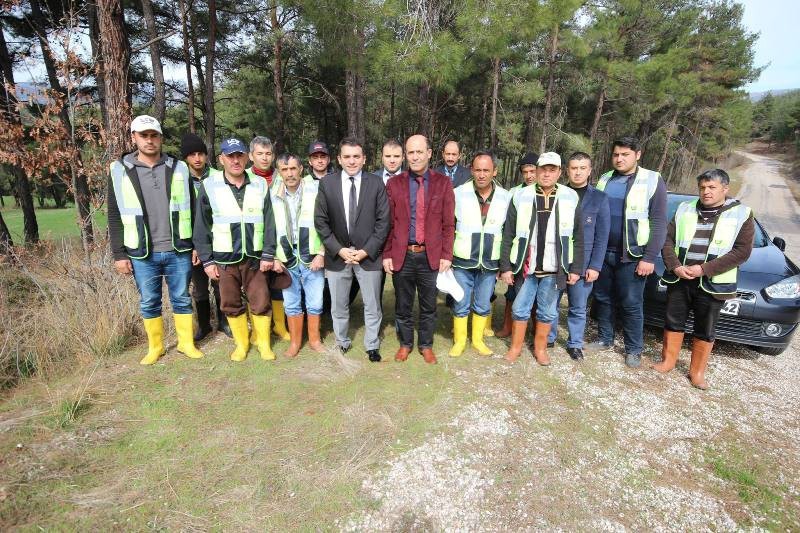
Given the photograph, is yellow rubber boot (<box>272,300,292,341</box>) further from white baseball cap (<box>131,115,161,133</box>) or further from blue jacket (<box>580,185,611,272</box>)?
blue jacket (<box>580,185,611,272</box>)

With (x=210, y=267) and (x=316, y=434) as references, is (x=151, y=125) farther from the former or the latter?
(x=316, y=434)

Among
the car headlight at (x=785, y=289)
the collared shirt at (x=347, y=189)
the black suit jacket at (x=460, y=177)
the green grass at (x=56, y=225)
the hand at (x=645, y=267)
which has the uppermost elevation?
the black suit jacket at (x=460, y=177)

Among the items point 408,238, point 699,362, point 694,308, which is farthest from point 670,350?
point 408,238

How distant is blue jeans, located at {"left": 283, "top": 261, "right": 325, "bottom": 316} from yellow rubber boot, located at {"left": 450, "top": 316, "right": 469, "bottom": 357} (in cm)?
143

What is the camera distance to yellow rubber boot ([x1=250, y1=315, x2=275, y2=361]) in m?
3.80

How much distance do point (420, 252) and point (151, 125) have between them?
2.53 m

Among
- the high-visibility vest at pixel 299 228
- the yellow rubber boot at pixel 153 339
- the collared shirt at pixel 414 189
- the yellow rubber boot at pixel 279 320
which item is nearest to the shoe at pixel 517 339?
the collared shirt at pixel 414 189

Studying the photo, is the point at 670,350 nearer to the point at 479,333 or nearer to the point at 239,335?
the point at 479,333

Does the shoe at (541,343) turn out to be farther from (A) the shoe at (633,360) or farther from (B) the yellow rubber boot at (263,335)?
(B) the yellow rubber boot at (263,335)

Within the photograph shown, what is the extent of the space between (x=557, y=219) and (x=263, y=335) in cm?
306

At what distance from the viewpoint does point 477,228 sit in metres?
3.66

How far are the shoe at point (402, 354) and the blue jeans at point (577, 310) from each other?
1544mm

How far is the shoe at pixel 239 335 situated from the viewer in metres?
3.75

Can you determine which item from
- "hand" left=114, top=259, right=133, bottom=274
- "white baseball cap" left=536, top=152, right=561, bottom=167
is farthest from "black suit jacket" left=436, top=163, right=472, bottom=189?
"hand" left=114, top=259, right=133, bottom=274
